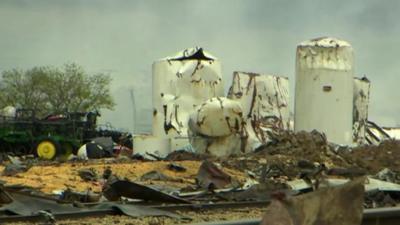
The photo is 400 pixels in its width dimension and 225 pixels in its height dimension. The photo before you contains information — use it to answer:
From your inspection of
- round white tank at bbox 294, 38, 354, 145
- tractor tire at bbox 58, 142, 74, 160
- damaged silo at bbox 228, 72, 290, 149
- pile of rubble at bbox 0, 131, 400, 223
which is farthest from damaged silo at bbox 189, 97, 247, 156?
tractor tire at bbox 58, 142, 74, 160

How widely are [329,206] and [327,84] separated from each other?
31623mm

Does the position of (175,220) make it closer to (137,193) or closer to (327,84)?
(137,193)

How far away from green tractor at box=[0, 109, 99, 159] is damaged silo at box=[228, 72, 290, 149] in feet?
29.1

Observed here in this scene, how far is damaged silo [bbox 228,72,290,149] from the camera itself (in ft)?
124

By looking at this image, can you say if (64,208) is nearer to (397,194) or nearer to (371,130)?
(397,194)

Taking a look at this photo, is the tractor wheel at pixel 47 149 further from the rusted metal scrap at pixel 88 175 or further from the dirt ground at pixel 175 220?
the dirt ground at pixel 175 220

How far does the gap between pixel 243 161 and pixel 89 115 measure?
2130cm

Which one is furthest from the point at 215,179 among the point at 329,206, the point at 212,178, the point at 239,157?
the point at 329,206

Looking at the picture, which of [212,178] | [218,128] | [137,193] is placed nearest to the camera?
[137,193]

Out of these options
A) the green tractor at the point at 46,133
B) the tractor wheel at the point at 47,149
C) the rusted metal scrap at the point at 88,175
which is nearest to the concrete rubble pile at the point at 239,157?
the rusted metal scrap at the point at 88,175

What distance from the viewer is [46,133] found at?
4203 cm

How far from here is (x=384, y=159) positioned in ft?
90.7

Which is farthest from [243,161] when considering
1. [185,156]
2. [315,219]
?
[315,219]

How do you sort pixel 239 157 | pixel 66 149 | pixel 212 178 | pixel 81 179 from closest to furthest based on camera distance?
pixel 212 178 < pixel 81 179 < pixel 239 157 < pixel 66 149
